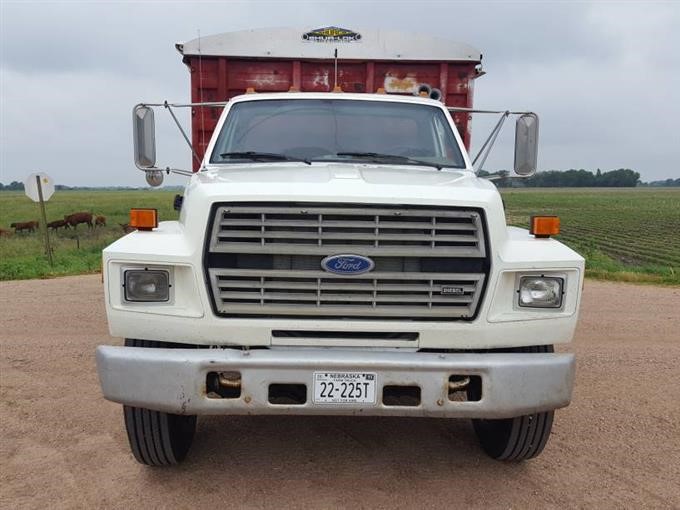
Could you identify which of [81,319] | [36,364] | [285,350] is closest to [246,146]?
[285,350]

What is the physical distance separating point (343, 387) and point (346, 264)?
59 cm

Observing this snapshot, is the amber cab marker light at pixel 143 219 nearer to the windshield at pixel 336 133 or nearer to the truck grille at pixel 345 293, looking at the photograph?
the truck grille at pixel 345 293

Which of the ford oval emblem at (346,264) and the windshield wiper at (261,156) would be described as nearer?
the ford oval emblem at (346,264)

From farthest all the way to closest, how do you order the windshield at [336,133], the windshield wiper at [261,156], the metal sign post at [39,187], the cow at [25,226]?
the cow at [25,226]
the metal sign post at [39,187]
the windshield at [336,133]
the windshield wiper at [261,156]

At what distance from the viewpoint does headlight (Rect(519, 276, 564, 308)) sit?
10.4 ft

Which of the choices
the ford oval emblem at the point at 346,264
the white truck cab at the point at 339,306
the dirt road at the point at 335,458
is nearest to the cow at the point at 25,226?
the dirt road at the point at 335,458

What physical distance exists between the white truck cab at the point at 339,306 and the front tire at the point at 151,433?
0.10ft

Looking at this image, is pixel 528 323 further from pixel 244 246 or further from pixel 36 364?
pixel 36 364

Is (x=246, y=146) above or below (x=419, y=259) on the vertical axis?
above

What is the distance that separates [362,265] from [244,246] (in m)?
0.58

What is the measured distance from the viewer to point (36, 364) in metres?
5.51

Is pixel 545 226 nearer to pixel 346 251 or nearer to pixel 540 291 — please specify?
pixel 540 291

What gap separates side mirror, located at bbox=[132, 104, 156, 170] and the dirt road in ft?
5.90

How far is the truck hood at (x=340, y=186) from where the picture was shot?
3053 millimetres
